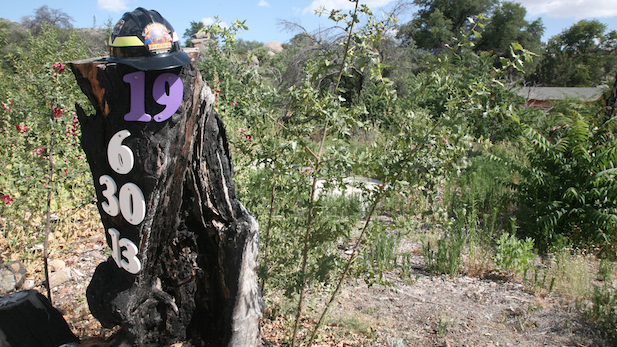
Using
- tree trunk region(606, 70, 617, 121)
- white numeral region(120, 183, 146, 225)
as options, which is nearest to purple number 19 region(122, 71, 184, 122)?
white numeral region(120, 183, 146, 225)

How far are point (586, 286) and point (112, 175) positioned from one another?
383 centimetres

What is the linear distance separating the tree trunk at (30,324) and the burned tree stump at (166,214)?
615 mm

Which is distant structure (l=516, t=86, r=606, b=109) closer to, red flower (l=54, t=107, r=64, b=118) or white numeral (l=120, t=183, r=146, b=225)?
white numeral (l=120, t=183, r=146, b=225)

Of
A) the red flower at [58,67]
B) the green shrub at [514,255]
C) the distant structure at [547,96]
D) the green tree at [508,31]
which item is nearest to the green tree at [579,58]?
the green tree at [508,31]

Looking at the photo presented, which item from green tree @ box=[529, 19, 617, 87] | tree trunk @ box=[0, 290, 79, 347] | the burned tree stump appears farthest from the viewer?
green tree @ box=[529, 19, 617, 87]

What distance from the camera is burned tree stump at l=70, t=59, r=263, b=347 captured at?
168cm

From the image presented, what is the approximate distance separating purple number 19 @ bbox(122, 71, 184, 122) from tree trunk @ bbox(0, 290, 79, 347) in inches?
56.9

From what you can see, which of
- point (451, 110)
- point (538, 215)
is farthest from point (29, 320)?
point (538, 215)

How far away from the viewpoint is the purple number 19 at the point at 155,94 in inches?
64.3

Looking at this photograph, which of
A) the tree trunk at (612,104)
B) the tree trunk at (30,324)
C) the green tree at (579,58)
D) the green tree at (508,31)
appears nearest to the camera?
the tree trunk at (30,324)

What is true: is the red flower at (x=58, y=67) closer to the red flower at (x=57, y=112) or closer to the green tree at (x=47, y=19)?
the red flower at (x=57, y=112)

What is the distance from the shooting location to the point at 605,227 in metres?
4.04

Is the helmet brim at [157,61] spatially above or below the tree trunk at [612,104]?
below

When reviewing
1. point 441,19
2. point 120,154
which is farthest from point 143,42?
point 441,19
